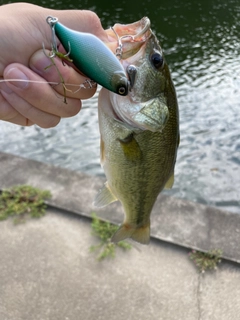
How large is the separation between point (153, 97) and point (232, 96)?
6.52 m

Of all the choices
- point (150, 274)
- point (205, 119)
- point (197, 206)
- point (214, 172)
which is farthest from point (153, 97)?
point (205, 119)

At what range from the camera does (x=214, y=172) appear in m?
5.29

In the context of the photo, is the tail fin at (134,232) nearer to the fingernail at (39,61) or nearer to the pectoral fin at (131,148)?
the pectoral fin at (131,148)

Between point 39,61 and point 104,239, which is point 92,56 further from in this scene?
point 104,239

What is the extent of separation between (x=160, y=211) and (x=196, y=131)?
285cm

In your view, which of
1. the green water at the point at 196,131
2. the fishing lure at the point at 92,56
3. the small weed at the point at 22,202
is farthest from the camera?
the green water at the point at 196,131

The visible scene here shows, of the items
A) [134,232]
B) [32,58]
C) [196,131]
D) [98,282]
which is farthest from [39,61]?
[196,131]

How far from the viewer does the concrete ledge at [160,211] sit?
3416mm

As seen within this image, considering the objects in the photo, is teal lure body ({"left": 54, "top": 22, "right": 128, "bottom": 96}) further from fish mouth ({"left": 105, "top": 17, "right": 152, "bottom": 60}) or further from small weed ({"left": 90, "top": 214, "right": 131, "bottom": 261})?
small weed ({"left": 90, "top": 214, "right": 131, "bottom": 261})

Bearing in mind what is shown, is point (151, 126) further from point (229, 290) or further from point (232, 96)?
point (232, 96)

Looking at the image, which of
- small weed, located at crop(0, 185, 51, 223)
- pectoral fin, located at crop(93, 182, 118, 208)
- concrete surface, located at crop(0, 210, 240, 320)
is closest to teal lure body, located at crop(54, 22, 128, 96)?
pectoral fin, located at crop(93, 182, 118, 208)

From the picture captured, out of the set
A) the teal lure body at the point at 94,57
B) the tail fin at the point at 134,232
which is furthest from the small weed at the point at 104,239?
the teal lure body at the point at 94,57

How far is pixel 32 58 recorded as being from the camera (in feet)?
4.37

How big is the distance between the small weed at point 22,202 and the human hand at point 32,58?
2368 millimetres
